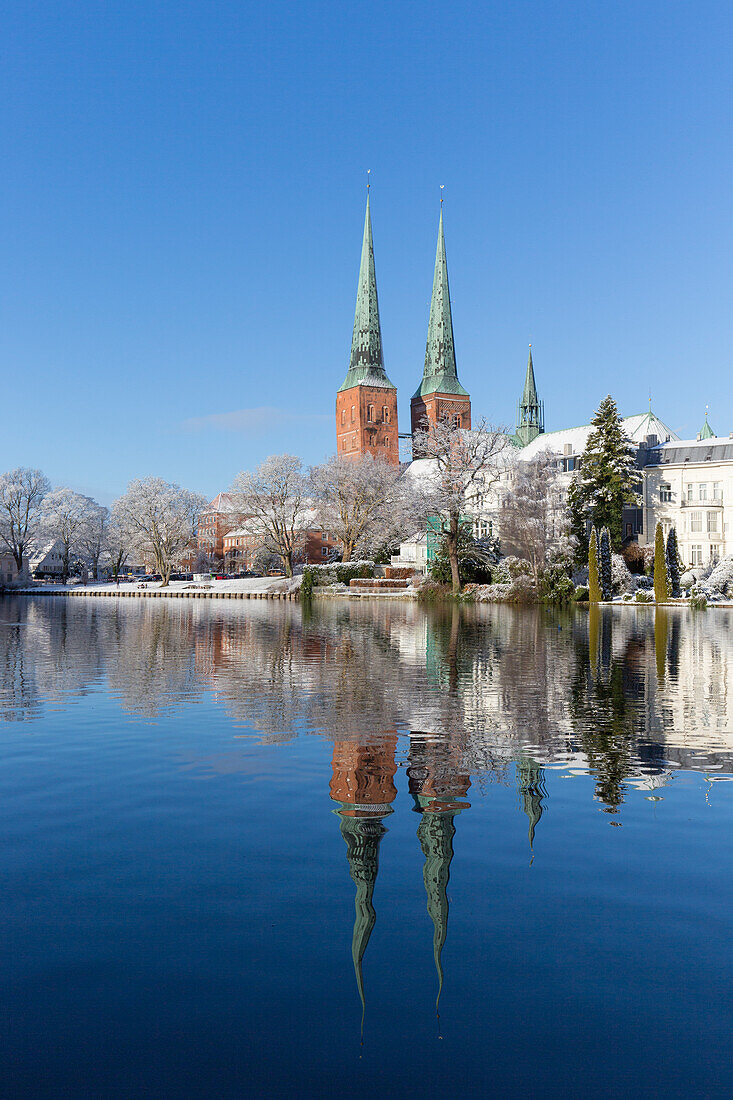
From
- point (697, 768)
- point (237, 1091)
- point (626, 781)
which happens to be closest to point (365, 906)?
point (237, 1091)

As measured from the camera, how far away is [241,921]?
16.4 feet

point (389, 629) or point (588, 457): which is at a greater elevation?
point (588, 457)

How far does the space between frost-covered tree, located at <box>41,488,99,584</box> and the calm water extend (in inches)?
3840

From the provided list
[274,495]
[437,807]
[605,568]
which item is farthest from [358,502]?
[437,807]

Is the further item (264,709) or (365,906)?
(264,709)

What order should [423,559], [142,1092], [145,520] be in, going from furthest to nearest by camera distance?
[145,520], [423,559], [142,1092]

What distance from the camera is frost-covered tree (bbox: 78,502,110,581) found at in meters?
111

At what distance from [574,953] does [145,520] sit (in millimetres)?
87021

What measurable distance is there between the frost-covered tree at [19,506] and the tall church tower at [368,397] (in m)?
42.2

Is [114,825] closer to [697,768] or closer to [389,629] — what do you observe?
[697,768]

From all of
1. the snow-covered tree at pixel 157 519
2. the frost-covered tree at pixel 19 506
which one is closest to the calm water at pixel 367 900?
the snow-covered tree at pixel 157 519

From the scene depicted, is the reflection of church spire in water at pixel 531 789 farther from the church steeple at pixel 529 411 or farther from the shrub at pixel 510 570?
the church steeple at pixel 529 411

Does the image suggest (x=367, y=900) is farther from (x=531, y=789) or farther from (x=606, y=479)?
(x=606, y=479)

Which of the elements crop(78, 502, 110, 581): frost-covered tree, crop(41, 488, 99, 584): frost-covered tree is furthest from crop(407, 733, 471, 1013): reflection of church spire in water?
crop(78, 502, 110, 581): frost-covered tree
